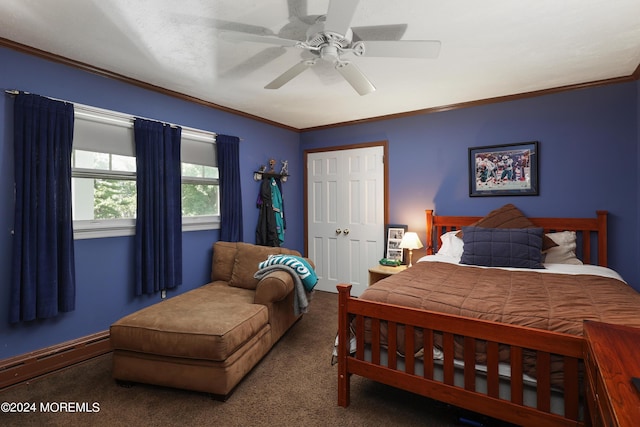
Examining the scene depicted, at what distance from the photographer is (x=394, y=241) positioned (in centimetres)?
399

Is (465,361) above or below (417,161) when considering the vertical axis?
below

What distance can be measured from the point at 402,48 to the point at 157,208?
2.42 metres

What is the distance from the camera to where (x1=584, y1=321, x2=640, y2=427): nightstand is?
0.74 meters

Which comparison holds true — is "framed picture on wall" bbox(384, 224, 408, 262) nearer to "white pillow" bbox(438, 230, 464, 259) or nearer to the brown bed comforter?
"white pillow" bbox(438, 230, 464, 259)

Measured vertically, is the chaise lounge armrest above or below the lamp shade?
below

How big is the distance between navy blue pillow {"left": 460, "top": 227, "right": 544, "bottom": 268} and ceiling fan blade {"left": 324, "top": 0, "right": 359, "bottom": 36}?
2.18 meters

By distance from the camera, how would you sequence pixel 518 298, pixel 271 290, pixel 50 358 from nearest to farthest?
pixel 518 298 → pixel 50 358 → pixel 271 290

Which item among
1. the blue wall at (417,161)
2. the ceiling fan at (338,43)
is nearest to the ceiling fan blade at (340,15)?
the ceiling fan at (338,43)

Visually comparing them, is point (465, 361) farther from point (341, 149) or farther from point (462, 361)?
point (341, 149)

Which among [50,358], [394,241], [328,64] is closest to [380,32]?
[328,64]

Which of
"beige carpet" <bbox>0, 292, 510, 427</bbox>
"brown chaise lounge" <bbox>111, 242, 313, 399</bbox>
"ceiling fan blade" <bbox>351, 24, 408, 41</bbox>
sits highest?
"ceiling fan blade" <bbox>351, 24, 408, 41</bbox>

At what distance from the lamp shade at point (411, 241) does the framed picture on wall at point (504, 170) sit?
78cm

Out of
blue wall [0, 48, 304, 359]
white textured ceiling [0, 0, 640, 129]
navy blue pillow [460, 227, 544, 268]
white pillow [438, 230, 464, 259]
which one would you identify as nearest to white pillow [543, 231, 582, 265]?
navy blue pillow [460, 227, 544, 268]

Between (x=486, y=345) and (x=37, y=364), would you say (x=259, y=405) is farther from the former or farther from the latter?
(x=37, y=364)
